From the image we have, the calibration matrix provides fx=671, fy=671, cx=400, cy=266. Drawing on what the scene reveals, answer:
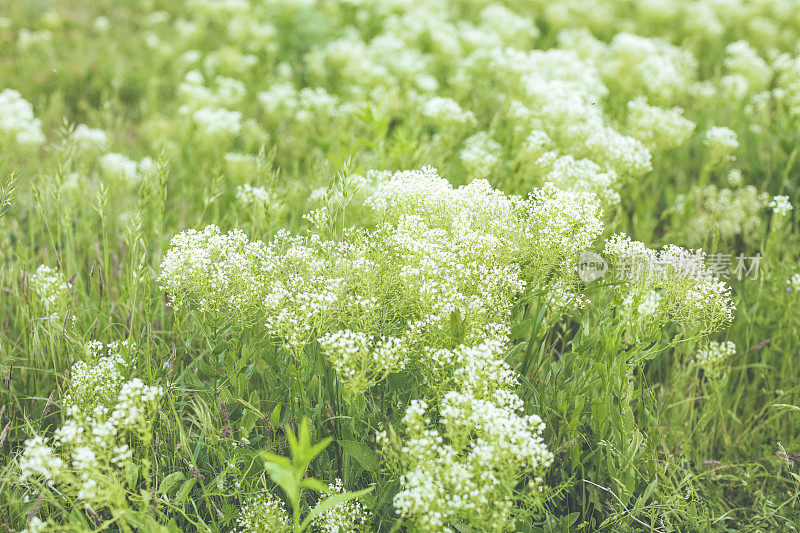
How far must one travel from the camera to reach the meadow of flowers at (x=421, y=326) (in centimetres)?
198

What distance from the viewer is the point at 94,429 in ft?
5.77

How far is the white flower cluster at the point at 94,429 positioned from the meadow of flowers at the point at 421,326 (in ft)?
0.06

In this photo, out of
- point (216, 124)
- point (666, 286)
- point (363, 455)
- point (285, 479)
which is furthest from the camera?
point (216, 124)

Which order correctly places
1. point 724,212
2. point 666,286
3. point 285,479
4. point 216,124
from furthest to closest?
1. point 216,124
2. point 724,212
3. point 666,286
4. point 285,479

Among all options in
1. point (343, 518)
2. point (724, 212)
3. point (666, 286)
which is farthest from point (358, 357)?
point (724, 212)

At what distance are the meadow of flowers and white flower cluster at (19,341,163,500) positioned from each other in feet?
0.06

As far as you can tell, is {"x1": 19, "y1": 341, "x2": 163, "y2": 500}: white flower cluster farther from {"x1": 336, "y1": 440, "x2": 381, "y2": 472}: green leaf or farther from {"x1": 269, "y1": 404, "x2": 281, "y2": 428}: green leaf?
{"x1": 336, "y1": 440, "x2": 381, "y2": 472}: green leaf

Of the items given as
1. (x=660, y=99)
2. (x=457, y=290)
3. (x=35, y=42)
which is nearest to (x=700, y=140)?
(x=660, y=99)

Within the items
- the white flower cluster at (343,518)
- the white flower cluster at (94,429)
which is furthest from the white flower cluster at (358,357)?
the white flower cluster at (94,429)

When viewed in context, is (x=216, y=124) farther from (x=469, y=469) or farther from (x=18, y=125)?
(x=469, y=469)

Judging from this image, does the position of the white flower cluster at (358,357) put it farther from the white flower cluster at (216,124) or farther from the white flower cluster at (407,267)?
the white flower cluster at (216,124)

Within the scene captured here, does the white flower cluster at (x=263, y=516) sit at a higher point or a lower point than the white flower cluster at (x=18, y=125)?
lower

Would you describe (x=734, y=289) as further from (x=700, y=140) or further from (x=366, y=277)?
(x=366, y=277)

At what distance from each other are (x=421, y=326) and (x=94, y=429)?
961 mm
